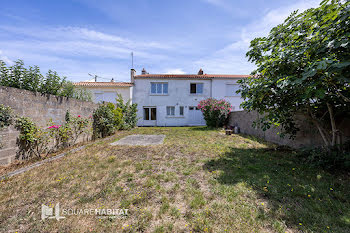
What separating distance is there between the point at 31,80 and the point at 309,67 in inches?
277

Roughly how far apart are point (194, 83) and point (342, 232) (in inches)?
600

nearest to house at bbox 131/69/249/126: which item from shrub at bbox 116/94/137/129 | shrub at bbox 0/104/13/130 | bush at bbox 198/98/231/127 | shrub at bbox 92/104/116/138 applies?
shrub at bbox 116/94/137/129


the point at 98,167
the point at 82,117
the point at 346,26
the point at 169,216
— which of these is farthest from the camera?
the point at 82,117

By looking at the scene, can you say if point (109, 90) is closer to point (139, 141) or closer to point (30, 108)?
point (139, 141)

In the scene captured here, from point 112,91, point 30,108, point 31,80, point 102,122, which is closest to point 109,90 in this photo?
point 112,91

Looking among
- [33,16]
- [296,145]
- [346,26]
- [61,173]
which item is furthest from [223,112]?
[33,16]

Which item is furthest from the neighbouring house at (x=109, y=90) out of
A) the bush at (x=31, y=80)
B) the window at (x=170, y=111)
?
the bush at (x=31, y=80)

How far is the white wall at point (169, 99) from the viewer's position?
614 inches

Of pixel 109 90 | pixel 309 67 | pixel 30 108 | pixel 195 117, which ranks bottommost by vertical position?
pixel 195 117

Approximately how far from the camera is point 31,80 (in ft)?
13.9

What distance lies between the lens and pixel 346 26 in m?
2.69

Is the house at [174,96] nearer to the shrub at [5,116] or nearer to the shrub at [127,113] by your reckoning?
the shrub at [127,113]

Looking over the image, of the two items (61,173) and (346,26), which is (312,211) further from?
→ (61,173)

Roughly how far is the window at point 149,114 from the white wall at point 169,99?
37cm
